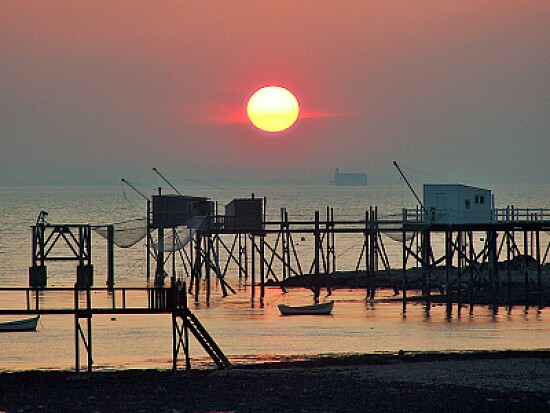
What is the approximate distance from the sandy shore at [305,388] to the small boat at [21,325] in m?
16.0

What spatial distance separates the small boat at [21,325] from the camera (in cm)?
5034

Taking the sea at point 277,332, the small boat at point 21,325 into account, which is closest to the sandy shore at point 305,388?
the sea at point 277,332

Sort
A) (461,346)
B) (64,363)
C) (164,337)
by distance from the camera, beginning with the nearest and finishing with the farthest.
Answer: (64,363) → (461,346) → (164,337)

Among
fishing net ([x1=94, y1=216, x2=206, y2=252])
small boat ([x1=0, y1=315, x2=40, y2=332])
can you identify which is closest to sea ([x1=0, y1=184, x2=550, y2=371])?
small boat ([x1=0, y1=315, x2=40, y2=332])

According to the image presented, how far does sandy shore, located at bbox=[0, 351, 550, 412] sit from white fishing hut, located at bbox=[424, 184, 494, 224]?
2603 cm

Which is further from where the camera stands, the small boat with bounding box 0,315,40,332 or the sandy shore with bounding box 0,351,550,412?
the small boat with bounding box 0,315,40,332

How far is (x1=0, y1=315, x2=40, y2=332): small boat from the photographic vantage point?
165 feet

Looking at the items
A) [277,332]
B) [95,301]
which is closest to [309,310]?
[277,332]

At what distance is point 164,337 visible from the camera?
163 ft

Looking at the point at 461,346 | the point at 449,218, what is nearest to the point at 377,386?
the point at 461,346

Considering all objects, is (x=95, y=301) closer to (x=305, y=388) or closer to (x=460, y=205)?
(x=460, y=205)

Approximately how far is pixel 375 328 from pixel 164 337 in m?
10.3

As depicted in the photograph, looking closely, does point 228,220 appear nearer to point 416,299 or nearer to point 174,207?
point 174,207

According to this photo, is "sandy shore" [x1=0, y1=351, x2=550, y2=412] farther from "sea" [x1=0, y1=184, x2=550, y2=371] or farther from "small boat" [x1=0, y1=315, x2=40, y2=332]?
"small boat" [x1=0, y1=315, x2=40, y2=332]
